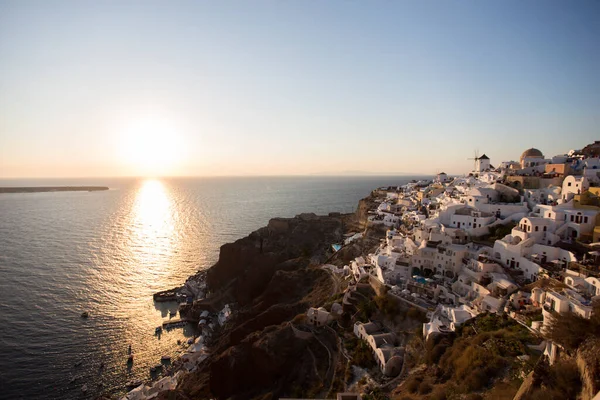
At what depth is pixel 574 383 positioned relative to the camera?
1334cm

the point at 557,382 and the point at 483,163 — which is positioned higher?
the point at 483,163

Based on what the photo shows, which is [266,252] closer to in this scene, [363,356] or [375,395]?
[363,356]

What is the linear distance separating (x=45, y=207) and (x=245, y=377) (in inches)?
5929

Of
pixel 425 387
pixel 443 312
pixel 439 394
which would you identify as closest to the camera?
pixel 439 394

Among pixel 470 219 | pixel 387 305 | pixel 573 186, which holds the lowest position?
pixel 387 305

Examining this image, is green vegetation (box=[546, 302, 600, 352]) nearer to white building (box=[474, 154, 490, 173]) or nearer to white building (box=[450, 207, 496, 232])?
white building (box=[450, 207, 496, 232])

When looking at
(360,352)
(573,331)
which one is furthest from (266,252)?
(573,331)

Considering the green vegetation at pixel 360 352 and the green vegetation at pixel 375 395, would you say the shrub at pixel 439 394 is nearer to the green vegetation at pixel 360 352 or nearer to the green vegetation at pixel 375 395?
the green vegetation at pixel 375 395

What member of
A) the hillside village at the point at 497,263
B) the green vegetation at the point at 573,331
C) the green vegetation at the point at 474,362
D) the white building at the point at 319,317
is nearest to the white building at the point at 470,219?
the hillside village at the point at 497,263

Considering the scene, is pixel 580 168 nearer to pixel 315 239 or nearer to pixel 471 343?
pixel 471 343

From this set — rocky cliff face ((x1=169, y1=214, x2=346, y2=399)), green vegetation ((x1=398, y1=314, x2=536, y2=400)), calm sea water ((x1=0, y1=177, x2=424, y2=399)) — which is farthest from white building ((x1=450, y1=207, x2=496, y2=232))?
calm sea water ((x1=0, y1=177, x2=424, y2=399))

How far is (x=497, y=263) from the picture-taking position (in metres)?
29.9

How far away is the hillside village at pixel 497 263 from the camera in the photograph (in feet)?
76.4

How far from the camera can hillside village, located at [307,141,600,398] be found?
23.3 m
